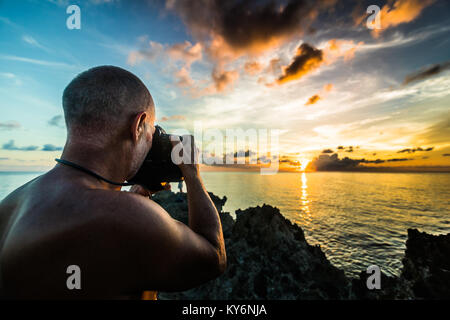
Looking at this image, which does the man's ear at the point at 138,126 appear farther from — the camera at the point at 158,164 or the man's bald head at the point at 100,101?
the camera at the point at 158,164

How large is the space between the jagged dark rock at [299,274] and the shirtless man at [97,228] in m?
4.87

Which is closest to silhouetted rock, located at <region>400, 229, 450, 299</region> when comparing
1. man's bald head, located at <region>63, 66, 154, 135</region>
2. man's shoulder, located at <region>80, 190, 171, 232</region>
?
man's shoulder, located at <region>80, 190, 171, 232</region>

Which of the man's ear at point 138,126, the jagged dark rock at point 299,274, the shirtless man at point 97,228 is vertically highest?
the man's ear at point 138,126

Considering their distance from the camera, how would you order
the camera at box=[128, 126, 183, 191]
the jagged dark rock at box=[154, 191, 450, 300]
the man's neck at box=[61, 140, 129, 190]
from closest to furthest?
the man's neck at box=[61, 140, 129, 190]
the camera at box=[128, 126, 183, 191]
the jagged dark rock at box=[154, 191, 450, 300]

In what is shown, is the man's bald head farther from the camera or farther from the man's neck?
the camera

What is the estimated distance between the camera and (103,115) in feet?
4.25

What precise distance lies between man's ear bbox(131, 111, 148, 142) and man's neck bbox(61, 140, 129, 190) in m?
0.14

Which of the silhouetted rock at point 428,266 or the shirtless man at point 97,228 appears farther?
the silhouetted rock at point 428,266

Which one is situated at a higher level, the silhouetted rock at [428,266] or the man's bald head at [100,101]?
the man's bald head at [100,101]

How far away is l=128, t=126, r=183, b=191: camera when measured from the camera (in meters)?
1.69

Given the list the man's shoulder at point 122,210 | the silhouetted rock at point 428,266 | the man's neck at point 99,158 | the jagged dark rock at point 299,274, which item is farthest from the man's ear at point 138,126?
the silhouetted rock at point 428,266

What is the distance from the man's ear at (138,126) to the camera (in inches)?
54.0
